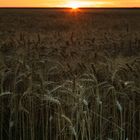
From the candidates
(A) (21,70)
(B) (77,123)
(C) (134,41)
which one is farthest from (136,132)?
(C) (134,41)

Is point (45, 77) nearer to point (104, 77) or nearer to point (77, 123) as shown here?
point (104, 77)

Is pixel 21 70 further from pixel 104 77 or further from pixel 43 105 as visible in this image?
pixel 104 77

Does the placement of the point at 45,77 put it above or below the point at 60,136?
above

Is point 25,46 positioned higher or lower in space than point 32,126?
higher

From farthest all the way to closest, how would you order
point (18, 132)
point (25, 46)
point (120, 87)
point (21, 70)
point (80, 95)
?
point (25, 46), point (21, 70), point (120, 87), point (18, 132), point (80, 95)

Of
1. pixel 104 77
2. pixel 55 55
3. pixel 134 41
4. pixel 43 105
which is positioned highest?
pixel 134 41

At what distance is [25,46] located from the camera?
6848 millimetres

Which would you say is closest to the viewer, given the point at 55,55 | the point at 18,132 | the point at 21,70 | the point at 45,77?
the point at 18,132

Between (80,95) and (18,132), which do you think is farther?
(18,132)

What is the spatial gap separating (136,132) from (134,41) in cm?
691

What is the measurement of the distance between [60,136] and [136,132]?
27.1 inches

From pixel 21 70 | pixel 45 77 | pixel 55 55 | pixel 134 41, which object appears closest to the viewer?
pixel 21 70

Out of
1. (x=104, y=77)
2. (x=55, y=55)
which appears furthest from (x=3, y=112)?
(x=55, y=55)

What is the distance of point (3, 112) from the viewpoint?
3.58 metres
